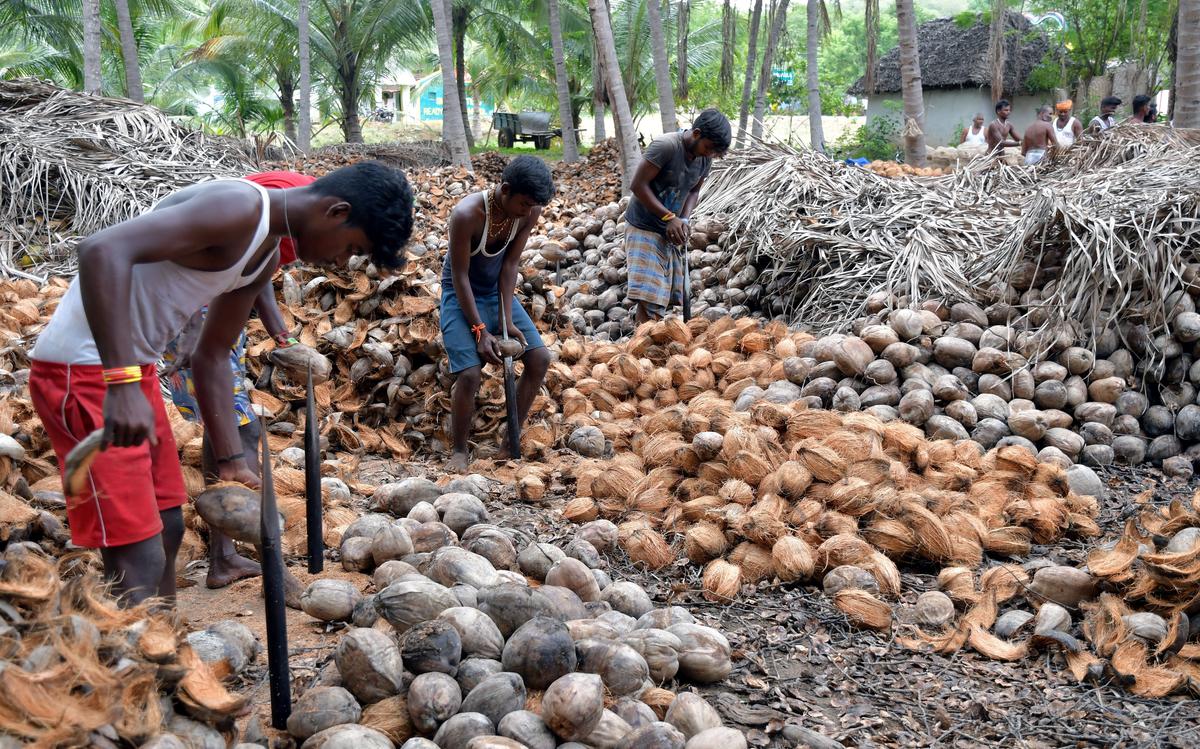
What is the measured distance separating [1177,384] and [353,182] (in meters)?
4.40

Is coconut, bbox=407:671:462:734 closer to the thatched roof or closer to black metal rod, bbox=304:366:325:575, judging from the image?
black metal rod, bbox=304:366:325:575

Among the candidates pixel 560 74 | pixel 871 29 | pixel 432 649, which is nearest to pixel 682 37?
pixel 560 74

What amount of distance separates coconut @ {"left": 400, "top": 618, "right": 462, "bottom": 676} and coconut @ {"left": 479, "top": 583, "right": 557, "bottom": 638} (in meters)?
0.20

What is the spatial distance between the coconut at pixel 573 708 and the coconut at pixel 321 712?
0.40m

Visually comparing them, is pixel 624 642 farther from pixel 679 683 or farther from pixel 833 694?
pixel 833 694

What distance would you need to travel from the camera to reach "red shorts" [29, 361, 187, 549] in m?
2.03

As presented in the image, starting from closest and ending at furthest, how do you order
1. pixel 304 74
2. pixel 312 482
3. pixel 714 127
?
pixel 312 482 < pixel 714 127 < pixel 304 74

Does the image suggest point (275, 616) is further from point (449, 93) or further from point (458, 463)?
point (449, 93)

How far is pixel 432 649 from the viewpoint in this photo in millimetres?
2061

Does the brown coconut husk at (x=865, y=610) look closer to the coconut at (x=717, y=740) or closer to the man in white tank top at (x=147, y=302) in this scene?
the coconut at (x=717, y=740)

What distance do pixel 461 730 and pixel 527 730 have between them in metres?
0.13

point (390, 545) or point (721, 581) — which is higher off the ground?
point (390, 545)

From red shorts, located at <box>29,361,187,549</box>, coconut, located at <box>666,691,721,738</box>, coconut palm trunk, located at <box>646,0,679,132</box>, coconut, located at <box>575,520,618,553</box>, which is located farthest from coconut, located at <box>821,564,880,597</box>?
coconut palm trunk, located at <box>646,0,679,132</box>

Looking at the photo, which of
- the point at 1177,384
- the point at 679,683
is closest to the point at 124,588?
the point at 679,683
